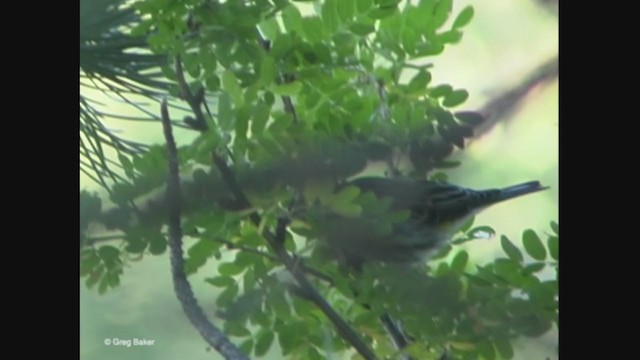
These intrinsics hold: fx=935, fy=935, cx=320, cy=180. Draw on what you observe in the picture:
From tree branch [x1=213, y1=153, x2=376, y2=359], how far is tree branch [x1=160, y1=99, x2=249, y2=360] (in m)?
0.05

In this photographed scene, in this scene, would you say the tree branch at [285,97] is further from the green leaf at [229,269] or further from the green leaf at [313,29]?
the green leaf at [229,269]

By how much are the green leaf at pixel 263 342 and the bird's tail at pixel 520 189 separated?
0.95 ft

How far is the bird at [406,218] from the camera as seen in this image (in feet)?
3.28

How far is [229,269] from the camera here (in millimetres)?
1008

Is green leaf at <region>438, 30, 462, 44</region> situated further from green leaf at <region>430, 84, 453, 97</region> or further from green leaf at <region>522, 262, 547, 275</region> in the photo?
green leaf at <region>522, 262, 547, 275</region>

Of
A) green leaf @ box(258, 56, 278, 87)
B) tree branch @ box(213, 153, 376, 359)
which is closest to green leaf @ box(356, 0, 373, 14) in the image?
green leaf @ box(258, 56, 278, 87)

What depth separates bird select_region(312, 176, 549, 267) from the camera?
3.28ft

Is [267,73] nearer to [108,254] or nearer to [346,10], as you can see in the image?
[346,10]

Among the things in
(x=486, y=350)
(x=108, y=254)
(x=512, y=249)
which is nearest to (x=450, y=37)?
(x=512, y=249)

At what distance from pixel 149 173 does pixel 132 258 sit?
10 cm

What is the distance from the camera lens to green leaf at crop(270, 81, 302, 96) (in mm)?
984

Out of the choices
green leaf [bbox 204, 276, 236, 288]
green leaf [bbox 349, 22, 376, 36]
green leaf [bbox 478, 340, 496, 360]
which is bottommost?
green leaf [bbox 478, 340, 496, 360]

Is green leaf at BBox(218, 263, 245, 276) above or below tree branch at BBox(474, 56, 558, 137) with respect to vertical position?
below

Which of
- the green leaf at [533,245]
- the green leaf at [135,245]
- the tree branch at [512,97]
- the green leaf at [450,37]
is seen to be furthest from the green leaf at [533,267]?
the green leaf at [135,245]
